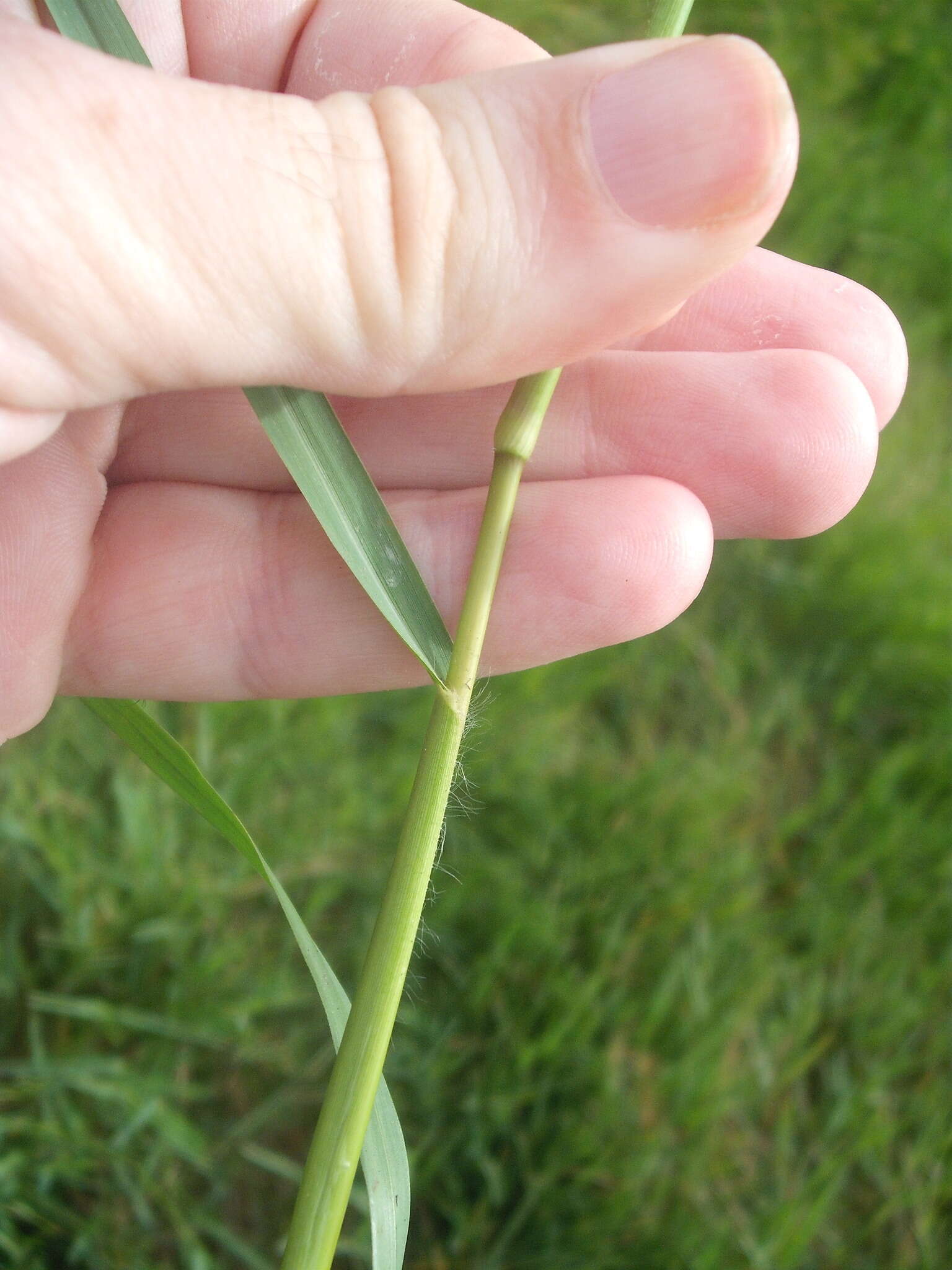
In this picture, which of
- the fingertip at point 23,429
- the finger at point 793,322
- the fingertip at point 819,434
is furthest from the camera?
the finger at point 793,322

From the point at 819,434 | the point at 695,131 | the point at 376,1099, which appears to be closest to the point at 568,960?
the point at 376,1099

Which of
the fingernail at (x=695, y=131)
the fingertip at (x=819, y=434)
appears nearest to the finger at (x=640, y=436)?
the fingertip at (x=819, y=434)

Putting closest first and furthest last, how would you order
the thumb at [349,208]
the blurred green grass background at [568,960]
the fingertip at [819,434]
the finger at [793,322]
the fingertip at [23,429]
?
1. the thumb at [349,208]
2. the fingertip at [23,429]
3. the fingertip at [819,434]
4. the finger at [793,322]
5. the blurred green grass background at [568,960]

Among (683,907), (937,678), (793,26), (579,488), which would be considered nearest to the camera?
(579,488)

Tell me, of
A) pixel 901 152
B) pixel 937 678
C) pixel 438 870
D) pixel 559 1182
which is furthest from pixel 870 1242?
pixel 901 152

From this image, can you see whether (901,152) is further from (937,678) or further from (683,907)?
(683,907)

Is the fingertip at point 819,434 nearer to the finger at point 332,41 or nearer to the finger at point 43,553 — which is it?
the finger at point 332,41

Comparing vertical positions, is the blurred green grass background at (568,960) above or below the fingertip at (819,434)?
below

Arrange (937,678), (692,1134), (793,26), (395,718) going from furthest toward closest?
(793,26), (937,678), (395,718), (692,1134)
